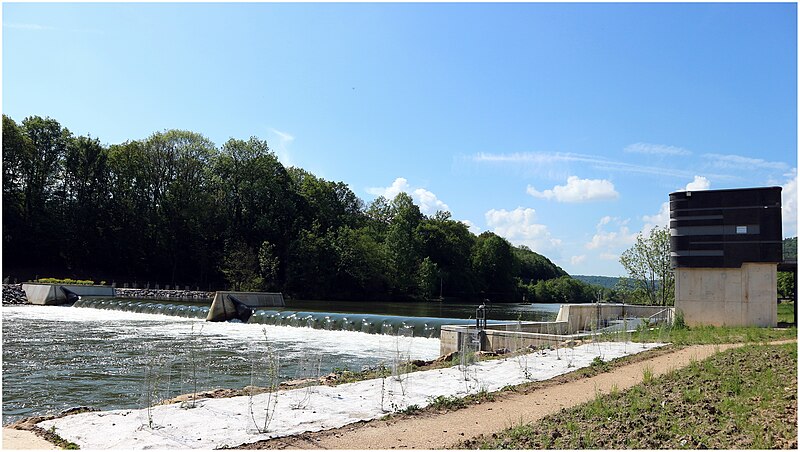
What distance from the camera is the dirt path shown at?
624 cm

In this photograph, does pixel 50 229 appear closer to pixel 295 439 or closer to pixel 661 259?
pixel 661 259

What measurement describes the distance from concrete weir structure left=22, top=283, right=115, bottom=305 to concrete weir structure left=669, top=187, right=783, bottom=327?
34989 mm

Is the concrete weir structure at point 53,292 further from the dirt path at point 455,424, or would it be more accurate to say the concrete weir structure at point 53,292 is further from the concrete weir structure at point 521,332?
the dirt path at point 455,424

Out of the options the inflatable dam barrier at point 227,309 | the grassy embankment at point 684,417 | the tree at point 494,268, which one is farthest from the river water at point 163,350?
the tree at point 494,268

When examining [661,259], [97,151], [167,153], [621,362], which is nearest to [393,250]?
[167,153]

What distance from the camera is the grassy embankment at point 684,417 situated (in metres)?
5.82

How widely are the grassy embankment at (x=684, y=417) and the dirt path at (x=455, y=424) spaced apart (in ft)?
1.23

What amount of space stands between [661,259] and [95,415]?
34126 mm

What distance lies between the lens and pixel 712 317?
20.5m

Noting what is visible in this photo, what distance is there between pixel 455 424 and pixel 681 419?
2415 millimetres

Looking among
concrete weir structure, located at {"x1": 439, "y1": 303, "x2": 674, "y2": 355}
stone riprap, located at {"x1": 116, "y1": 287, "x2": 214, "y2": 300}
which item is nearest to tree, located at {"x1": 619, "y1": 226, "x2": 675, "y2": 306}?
concrete weir structure, located at {"x1": 439, "y1": 303, "x2": 674, "y2": 355}

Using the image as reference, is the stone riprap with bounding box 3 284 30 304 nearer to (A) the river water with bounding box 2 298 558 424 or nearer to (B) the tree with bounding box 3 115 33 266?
(A) the river water with bounding box 2 298 558 424

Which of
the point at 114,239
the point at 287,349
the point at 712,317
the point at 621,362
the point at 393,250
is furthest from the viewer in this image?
the point at 393,250

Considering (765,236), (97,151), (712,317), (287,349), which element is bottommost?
(287,349)
